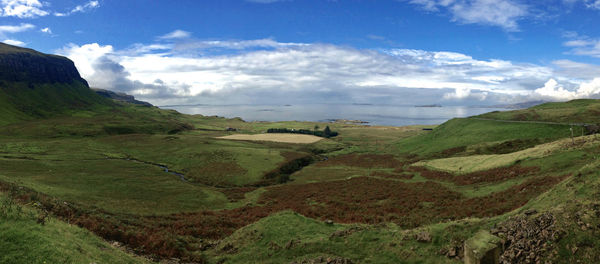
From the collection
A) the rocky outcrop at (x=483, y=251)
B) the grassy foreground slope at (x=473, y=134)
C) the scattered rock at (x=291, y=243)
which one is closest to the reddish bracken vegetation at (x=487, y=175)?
the grassy foreground slope at (x=473, y=134)

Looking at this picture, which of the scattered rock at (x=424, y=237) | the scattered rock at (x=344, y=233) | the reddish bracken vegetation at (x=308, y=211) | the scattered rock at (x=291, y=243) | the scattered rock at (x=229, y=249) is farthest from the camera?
the reddish bracken vegetation at (x=308, y=211)

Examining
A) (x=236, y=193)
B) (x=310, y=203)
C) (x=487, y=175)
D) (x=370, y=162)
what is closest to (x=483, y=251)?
(x=310, y=203)

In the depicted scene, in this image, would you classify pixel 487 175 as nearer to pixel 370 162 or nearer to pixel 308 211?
pixel 308 211

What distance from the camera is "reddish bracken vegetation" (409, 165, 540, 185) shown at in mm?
43125

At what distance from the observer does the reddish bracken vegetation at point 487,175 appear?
1698 inches

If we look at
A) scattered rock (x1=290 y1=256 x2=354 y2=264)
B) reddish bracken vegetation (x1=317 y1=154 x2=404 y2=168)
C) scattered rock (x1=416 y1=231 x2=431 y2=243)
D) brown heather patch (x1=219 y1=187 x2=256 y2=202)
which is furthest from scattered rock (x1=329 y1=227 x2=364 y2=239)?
reddish bracken vegetation (x1=317 y1=154 x2=404 y2=168)

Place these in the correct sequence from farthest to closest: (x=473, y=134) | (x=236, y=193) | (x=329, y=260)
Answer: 1. (x=473, y=134)
2. (x=236, y=193)
3. (x=329, y=260)

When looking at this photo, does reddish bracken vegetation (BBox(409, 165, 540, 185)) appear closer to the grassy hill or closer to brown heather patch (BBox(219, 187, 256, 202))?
brown heather patch (BBox(219, 187, 256, 202))

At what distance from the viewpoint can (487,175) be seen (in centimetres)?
4809

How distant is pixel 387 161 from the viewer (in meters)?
94.0

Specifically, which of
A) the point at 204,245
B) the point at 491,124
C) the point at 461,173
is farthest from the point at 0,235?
the point at 491,124

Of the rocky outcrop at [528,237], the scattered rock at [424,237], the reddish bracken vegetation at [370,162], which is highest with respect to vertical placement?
the rocky outcrop at [528,237]

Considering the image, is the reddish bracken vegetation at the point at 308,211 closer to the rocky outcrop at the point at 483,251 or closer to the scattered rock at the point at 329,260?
the scattered rock at the point at 329,260

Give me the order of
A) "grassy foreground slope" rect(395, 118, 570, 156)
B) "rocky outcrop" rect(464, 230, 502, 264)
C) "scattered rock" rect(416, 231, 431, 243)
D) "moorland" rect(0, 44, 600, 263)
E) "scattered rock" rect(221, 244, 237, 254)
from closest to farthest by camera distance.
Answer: "rocky outcrop" rect(464, 230, 502, 264), "moorland" rect(0, 44, 600, 263), "scattered rock" rect(416, 231, 431, 243), "scattered rock" rect(221, 244, 237, 254), "grassy foreground slope" rect(395, 118, 570, 156)
